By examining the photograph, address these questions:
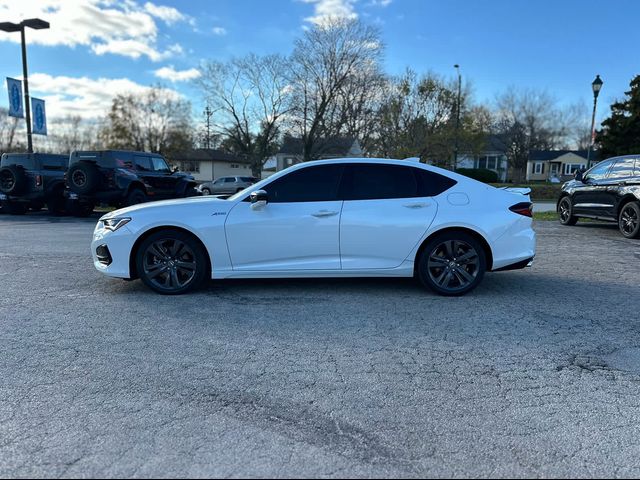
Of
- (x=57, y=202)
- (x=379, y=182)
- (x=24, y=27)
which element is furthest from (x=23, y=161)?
(x=379, y=182)

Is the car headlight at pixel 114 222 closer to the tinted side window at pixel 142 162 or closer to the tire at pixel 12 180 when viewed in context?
the tinted side window at pixel 142 162

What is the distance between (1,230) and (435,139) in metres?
31.0

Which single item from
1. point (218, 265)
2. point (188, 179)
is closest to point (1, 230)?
point (188, 179)

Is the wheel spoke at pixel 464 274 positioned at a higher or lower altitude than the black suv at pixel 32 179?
lower

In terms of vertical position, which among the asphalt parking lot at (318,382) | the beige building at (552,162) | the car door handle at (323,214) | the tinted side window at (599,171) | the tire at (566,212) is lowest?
the asphalt parking lot at (318,382)

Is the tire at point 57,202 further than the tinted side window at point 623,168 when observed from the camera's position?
Yes

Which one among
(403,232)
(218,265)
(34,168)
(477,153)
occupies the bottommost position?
(218,265)

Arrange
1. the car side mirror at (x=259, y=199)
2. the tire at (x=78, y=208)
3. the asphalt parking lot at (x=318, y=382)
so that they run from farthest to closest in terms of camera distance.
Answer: the tire at (x=78, y=208), the car side mirror at (x=259, y=199), the asphalt parking lot at (x=318, y=382)

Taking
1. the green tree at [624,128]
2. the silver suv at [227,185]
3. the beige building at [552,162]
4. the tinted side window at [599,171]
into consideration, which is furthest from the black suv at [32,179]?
the beige building at [552,162]

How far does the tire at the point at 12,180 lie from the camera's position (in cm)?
1423

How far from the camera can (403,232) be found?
204 inches

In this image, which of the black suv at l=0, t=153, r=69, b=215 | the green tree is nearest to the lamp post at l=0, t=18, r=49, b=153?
the black suv at l=0, t=153, r=69, b=215

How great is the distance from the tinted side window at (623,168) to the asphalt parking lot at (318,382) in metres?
6.10

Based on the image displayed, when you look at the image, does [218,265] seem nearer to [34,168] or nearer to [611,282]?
[611,282]
